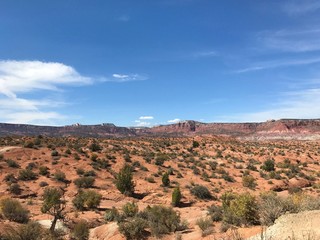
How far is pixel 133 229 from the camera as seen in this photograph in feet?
49.0

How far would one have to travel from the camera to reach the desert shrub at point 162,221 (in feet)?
49.9

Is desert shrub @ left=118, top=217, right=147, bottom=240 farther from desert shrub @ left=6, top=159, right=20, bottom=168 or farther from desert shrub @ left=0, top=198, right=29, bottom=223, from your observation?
desert shrub @ left=6, top=159, right=20, bottom=168

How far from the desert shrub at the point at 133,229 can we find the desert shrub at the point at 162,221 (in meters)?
0.46

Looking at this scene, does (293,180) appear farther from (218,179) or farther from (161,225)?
(161,225)

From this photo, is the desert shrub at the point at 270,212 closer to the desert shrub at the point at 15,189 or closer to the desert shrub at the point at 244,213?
the desert shrub at the point at 244,213

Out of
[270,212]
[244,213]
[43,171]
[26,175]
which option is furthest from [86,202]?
[270,212]

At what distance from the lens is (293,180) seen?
33281 millimetres

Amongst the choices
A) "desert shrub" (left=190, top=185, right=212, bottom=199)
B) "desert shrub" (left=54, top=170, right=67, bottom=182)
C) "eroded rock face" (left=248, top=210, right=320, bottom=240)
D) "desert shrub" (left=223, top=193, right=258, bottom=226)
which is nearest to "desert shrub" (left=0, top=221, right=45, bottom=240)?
"desert shrub" (left=223, top=193, right=258, bottom=226)

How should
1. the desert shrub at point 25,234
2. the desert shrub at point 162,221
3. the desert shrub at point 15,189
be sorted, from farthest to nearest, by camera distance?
the desert shrub at point 15,189 → the desert shrub at point 162,221 → the desert shrub at point 25,234

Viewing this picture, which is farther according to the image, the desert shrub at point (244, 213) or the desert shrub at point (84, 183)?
the desert shrub at point (84, 183)

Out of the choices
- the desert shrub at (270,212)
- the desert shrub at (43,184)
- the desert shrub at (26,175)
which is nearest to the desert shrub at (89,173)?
the desert shrub at (43,184)

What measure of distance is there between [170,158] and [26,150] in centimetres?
1785

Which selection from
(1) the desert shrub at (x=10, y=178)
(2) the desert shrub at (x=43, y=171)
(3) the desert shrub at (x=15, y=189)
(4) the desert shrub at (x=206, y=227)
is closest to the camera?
(4) the desert shrub at (x=206, y=227)

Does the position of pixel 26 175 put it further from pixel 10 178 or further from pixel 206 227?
pixel 206 227
